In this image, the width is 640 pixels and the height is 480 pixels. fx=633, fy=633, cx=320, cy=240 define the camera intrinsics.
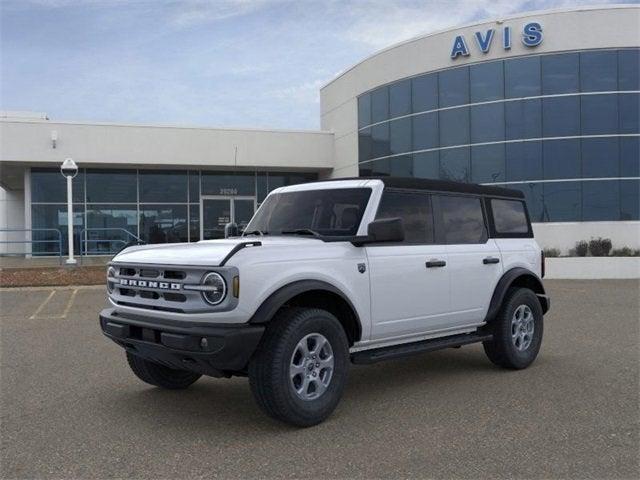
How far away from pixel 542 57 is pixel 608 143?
359 centimetres

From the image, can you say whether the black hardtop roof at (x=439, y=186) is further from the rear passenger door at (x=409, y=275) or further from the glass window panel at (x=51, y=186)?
the glass window panel at (x=51, y=186)

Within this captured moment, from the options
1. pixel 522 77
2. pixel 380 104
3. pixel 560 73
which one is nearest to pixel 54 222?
pixel 380 104

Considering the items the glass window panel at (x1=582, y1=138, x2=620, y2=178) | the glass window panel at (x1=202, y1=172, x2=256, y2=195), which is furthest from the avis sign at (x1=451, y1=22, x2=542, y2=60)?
the glass window panel at (x1=202, y1=172, x2=256, y2=195)

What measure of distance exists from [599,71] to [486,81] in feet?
11.8

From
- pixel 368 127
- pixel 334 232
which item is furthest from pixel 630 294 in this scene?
pixel 368 127

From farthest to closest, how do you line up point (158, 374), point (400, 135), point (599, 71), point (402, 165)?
point (400, 135)
point (402, 165)
point (599, 71)
point (158, 374)

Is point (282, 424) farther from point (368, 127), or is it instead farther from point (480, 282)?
point (368, 127)

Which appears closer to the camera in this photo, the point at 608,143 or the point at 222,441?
the point at 222,441

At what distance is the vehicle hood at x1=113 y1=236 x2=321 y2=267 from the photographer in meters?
4.54

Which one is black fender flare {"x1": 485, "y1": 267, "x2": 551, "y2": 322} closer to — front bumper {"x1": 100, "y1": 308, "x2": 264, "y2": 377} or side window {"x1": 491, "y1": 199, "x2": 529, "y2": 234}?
side window {"x1": 491, "y1": 199, "x2": 529, "y2": 234}

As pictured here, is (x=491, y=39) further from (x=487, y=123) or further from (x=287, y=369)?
(x=287, y=369)

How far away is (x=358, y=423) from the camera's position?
4832 millimetres

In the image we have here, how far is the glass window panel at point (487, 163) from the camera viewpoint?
21703 millimetres

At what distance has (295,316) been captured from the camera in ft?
15.3
